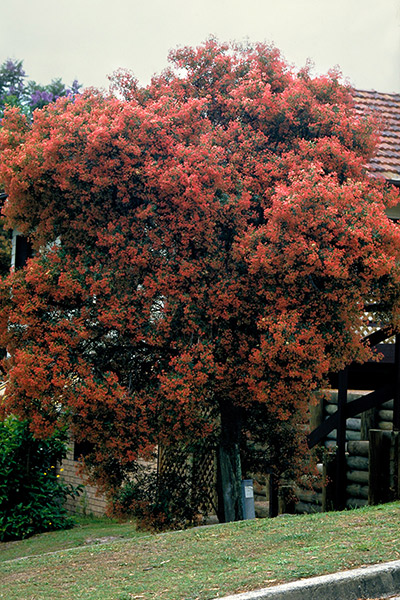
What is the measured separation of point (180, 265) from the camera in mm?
9188

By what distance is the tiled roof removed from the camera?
12956 mm

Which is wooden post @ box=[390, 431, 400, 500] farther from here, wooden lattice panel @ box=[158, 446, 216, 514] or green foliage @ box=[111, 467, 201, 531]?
green foliage @ box=[111, 467, 201, 531]

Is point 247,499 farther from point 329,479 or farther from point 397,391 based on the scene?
point 397,391

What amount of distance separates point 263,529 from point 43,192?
4.46 m

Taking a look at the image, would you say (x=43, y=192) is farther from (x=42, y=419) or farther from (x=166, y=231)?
(x=42, y=419)

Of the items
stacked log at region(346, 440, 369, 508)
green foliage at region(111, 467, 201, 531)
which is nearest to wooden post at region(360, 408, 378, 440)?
stacked log at region(346, 440, 369, 508)

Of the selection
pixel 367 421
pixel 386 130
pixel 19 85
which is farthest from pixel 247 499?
pixel 19 85

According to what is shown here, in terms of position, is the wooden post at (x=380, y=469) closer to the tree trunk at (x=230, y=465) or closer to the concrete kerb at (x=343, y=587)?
the tree trunk at (x=230, y=465)

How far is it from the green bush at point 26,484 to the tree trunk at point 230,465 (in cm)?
461

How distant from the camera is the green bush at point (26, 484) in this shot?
1363 cm

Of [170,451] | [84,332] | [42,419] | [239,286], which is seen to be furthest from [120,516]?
[239,286]

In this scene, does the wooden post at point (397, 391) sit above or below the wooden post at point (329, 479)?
above

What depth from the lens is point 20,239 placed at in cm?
1802

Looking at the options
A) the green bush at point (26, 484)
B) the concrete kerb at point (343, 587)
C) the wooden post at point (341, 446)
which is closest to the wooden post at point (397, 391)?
the wooden post at point (341, 446)
